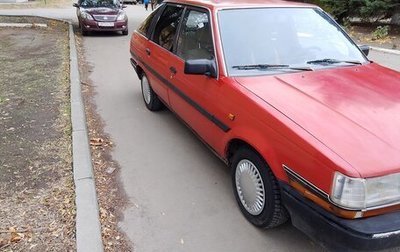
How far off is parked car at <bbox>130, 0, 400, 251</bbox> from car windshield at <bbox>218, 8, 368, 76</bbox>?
0.04 ft

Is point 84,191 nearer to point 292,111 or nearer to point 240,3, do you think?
point 292,111

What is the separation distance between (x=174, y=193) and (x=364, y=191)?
198 centimetres

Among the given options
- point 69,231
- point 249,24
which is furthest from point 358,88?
point 69,231

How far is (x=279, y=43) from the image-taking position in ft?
12.7

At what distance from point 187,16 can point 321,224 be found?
287 centimetres

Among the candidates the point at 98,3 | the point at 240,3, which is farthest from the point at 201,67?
the point at 98,3

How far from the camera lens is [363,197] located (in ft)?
7.86

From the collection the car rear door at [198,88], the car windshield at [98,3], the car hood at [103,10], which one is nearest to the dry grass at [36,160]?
the car rear door at [198,88]

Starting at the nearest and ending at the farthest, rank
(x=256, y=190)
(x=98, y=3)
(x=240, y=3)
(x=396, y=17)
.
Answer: (x=256, y=190)
(x=240, y=3)
(x=396, y=17)
(x=98, y=3)

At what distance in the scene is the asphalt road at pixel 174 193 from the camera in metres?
3.24

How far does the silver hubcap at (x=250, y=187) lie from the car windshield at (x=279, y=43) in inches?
32.5

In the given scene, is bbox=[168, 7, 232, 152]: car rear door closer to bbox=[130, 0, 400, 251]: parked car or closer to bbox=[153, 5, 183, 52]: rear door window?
bbox=[130, 0, 400, 251]: parked car

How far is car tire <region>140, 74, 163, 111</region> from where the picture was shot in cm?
596

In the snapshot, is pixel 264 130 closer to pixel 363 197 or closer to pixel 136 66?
pixel 363 197
